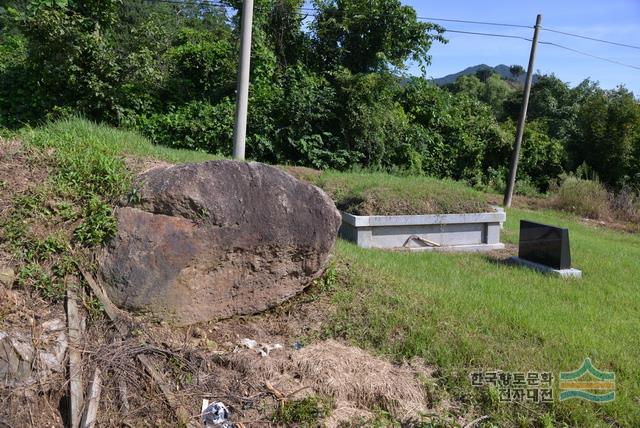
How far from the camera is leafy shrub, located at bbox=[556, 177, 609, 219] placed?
1605cm

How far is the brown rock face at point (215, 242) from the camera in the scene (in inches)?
184

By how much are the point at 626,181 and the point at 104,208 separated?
62.1ft

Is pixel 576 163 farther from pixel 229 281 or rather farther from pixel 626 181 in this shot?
pixel 229 281

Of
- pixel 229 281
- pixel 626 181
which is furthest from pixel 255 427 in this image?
pixel 626 181

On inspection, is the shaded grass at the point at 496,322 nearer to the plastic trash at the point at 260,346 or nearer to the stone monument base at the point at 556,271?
the stone monument base at the point at 556,271

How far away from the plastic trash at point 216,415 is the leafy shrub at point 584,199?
14638mm

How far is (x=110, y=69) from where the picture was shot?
1307 cm

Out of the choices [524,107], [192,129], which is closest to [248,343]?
[192,129]

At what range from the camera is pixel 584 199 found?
16.2 metres

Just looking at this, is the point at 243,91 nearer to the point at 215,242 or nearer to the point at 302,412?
the point at 215,242

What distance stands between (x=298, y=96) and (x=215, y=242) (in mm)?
10133

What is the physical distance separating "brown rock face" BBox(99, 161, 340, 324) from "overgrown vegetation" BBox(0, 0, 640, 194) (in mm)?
8877

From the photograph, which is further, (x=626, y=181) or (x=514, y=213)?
(x=626, y=181)

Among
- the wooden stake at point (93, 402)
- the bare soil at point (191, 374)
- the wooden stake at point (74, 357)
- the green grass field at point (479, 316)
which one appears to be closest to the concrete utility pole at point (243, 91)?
the green grass field at point (479, 316)
